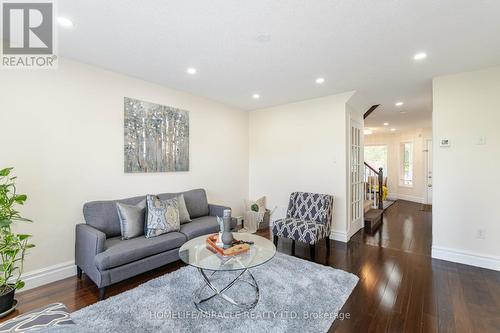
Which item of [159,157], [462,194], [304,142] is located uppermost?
[304,142]

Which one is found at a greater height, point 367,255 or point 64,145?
point 64,145

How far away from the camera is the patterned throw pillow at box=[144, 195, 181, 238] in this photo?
9.30 ft

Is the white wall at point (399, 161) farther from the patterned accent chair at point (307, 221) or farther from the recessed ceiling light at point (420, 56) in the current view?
the recessed ceiling light at point (420, 56)

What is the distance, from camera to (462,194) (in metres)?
3.13

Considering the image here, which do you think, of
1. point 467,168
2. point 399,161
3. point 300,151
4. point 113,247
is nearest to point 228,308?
point 113,247

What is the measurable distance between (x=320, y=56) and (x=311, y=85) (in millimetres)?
982

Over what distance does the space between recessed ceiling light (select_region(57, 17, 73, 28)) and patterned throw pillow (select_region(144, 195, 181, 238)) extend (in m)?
1.97

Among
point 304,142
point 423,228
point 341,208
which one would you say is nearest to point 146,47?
point 304,142

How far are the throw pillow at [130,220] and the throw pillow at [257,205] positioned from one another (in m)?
2.34

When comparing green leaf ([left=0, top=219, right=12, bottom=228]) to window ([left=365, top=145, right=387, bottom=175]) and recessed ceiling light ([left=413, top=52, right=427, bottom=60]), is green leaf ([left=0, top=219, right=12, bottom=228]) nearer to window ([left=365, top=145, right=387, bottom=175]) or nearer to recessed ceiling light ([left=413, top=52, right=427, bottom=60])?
recessed ceiling light ([left=413, top=52, right=427, bottom=60])

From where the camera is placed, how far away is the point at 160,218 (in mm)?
2900

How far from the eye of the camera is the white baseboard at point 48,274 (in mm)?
2447

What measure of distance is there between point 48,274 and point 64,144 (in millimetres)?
1492

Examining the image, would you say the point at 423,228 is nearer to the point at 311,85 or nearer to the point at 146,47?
the point at 311,85
